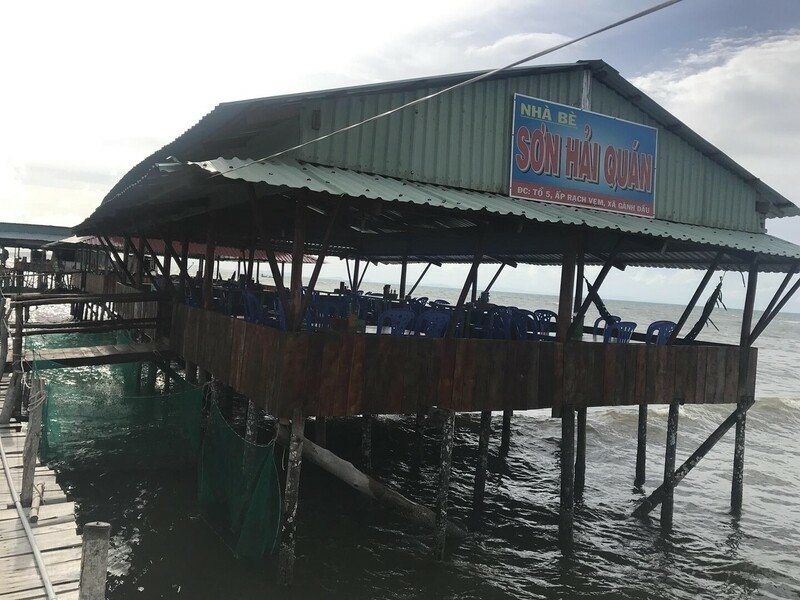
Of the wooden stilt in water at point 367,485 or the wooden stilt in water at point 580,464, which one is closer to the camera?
the wooden stilt in water at point 367,485

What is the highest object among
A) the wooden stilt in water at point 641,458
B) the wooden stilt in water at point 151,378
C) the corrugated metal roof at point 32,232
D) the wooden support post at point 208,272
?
the corrugated metal roof at point 32,232

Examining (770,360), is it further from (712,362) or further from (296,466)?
(296,466)

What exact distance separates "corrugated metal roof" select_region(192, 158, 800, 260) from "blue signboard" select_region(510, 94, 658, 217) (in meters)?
0.39

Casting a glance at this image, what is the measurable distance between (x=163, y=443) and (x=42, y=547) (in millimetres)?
5563

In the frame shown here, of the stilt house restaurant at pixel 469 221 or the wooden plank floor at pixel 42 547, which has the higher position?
the stilt house restaurant at pixel 469 221

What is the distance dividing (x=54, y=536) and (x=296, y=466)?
9.84 feet

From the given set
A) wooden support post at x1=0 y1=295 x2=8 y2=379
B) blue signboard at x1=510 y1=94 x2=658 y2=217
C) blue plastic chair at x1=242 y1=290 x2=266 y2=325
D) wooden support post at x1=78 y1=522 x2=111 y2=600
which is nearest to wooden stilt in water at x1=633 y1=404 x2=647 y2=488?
→ blue signboard at x1=510 y1=94 x2=658 y2=217

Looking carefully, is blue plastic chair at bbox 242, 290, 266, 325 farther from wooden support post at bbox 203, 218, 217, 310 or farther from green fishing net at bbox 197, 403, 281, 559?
green fishing net at bbox 197, 403, 281, 559

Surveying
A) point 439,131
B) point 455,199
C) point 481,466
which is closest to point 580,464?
point 481,466

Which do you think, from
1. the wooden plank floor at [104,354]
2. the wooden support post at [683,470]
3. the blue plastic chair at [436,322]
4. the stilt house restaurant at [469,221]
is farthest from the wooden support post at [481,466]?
the wooden plank floor at [104,354]

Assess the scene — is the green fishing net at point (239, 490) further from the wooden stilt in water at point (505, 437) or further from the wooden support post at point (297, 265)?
the wooden stilt in water at point (505, 437)

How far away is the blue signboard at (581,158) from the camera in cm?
1129

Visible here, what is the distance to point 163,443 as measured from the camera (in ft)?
38.8

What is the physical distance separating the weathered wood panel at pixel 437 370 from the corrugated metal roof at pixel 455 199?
6.88 ft
